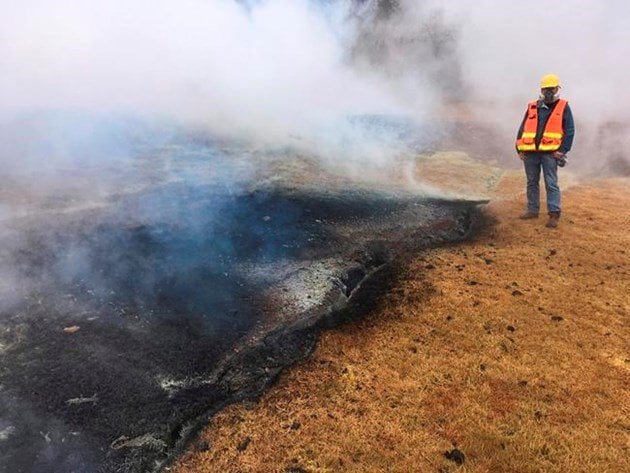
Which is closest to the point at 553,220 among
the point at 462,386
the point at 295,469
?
the point at 462,386

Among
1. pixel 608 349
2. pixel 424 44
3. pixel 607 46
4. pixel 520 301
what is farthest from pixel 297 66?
pixel 608 349

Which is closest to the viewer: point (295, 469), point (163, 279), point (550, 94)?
point (295, 469)

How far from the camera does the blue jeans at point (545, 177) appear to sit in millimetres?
6871

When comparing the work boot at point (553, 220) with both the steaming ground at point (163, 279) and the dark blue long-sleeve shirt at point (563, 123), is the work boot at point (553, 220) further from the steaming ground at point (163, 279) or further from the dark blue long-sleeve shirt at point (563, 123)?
the steaming ground at point (163, 279)

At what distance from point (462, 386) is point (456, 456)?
675 millimetres

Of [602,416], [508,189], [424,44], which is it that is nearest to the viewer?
[602,416]

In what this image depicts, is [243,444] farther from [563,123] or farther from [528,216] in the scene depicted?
[563,123]

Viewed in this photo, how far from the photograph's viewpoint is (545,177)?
276 inches

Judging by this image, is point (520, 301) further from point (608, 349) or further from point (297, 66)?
point (297, 66)

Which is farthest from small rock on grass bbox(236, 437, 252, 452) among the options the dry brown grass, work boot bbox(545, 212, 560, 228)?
work boot bbox(545, 212, 560, 228)

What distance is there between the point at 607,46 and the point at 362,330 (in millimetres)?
12728

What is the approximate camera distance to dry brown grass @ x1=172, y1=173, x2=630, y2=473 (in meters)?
3.23

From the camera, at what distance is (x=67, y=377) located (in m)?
3.74

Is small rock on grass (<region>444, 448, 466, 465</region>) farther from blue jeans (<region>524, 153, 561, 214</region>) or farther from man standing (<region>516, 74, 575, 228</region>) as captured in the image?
blue jeans (<region>524, 153, 561, 214</region>)
